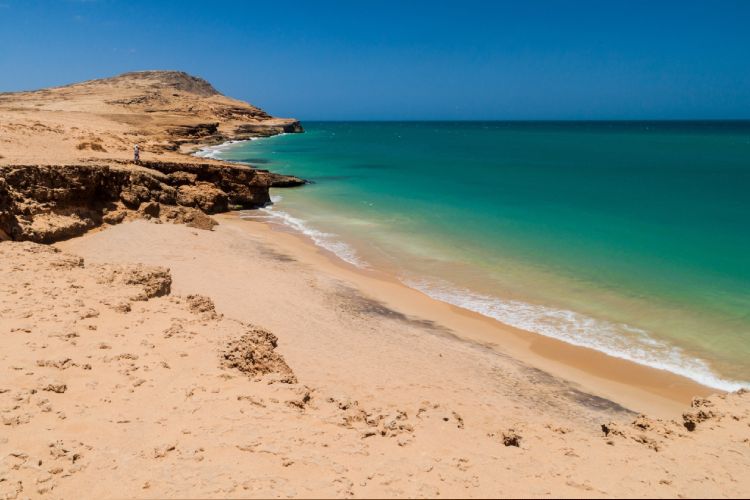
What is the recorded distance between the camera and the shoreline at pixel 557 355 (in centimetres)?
947

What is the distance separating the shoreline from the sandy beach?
54 millimetres

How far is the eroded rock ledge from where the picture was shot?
45.5ft

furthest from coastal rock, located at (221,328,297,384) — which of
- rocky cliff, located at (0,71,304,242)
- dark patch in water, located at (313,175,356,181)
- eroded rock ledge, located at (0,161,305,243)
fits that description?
dark patch in water, located at (313,175,356,181)

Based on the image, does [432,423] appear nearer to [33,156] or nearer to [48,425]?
[48,425]

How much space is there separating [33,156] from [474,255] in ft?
52.8

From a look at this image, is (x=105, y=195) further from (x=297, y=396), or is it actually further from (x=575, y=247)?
(x=575, y=247)

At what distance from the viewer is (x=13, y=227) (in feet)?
42.7

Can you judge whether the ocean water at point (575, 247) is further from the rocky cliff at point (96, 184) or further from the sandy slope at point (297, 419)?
the sandy slope at point (297, 419)

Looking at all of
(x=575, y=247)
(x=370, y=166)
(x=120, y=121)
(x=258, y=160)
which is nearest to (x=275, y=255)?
(x=575, y=247)

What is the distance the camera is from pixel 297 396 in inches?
242

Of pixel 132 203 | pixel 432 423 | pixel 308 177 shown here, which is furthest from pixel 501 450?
pixel 308 177

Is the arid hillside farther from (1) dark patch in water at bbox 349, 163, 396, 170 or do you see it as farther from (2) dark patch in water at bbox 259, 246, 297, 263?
(1) dark patch in water at bbox 349, 163, 396, 170

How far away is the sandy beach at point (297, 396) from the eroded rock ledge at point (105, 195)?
0.16 meters

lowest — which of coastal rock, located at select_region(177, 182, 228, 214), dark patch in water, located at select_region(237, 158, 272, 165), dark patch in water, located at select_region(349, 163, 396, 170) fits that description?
coastal rock, located at select_region(177, 182, 228, 214)
